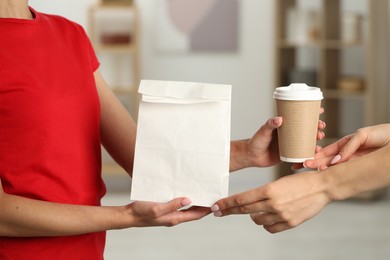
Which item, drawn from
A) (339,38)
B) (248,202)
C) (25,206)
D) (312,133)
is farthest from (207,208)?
(339,38)

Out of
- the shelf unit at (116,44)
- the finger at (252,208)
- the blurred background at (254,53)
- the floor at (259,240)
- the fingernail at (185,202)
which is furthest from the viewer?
the shelf unit at (116,44)

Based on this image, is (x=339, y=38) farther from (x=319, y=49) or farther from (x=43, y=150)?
(x=43, y=150)

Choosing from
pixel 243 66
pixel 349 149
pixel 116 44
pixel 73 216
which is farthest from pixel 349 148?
pixel 243 66

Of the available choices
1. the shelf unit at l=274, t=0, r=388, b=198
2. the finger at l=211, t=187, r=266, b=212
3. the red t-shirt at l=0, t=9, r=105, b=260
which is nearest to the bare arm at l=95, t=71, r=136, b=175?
the red t-shirt at l=0, t=9, r=105, b=260

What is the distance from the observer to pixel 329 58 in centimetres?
668

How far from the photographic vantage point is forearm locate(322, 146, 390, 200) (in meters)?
1.78

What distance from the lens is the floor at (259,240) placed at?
476 centimetres

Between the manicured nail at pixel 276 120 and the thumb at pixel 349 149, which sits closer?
the manicured nail at pixel 276 120

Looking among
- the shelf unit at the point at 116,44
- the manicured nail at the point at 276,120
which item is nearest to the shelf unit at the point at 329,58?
the shelf unit at the point at 116,44

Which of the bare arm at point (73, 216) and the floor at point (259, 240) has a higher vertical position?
the bare arm at point (73, 216)

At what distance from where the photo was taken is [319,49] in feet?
23.2

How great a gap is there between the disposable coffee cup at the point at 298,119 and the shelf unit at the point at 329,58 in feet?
15.5

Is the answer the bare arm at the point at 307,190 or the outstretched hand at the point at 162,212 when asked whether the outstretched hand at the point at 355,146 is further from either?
the outstretched hand at the point at 162,212

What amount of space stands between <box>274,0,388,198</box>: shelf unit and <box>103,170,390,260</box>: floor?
98 centimetres
